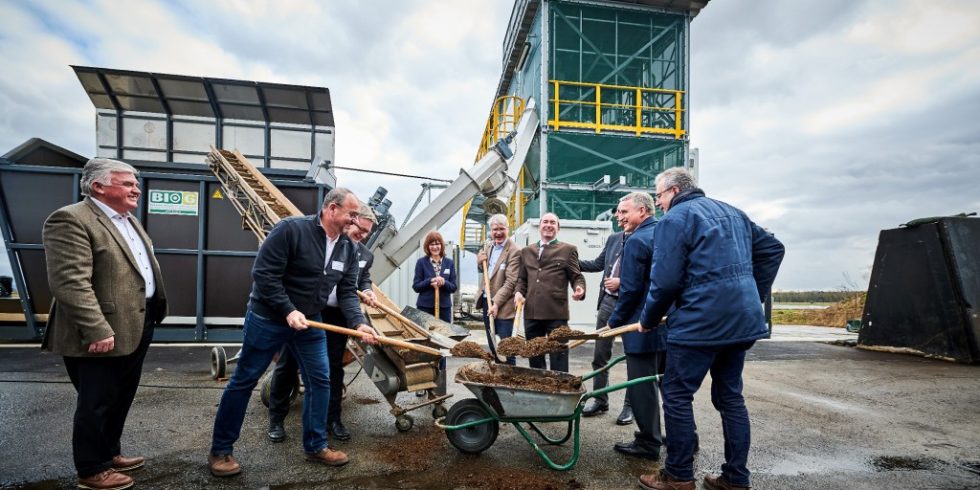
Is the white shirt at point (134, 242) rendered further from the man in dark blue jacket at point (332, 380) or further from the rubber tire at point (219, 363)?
the rubber tire at point (219, 363)

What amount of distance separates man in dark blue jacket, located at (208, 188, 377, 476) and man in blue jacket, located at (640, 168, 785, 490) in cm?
187

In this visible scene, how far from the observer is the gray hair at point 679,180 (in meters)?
3.08

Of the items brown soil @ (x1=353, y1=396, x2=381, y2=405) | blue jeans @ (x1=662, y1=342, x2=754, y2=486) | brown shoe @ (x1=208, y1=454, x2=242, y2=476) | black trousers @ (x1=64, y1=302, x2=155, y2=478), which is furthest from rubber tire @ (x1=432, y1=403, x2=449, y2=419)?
black trousers @ (x1=64, y1=302, x2=155, y2=478)

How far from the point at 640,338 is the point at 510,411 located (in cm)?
106

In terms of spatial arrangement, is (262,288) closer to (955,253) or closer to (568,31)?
(955,253)

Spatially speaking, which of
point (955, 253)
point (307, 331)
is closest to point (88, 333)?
point (307, 331)

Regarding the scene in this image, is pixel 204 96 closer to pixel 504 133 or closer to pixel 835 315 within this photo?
pixel 504 133

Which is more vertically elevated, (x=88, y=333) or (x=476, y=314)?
(x=88, y=333)

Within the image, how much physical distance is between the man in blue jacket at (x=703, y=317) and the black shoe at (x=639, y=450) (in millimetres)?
496

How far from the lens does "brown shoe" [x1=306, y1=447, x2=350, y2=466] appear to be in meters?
3.21

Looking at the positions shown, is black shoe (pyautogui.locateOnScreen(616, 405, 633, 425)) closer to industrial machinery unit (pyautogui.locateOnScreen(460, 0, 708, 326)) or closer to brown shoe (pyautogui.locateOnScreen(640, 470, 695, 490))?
brown shoe (pyautogui.locateOnScreen(640, 470, 695, 490))

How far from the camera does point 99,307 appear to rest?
2.65 m

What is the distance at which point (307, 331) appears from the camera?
3221 mm

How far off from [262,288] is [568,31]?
1463 centimetres
